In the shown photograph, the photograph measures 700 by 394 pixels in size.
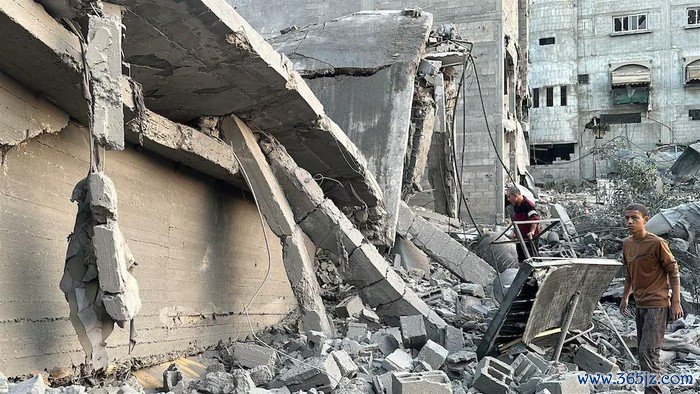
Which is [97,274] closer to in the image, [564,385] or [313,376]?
[313,376]

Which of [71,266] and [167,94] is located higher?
[167,94]

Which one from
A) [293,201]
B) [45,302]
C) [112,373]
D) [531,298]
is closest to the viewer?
[45,302]

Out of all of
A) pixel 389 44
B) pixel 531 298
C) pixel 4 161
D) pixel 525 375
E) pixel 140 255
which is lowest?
pixel 525 375

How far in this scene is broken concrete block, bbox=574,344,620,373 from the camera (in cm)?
596

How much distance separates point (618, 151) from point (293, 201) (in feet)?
85.4

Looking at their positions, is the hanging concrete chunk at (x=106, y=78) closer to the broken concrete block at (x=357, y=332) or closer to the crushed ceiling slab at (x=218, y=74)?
the crushed ceiling slab at (x=218, y=74)

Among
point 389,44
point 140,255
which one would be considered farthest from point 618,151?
point 140,255

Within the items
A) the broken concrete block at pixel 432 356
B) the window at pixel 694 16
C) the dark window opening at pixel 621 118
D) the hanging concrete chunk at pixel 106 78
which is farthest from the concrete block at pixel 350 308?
the window at pixel 694 16

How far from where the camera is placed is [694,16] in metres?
31.4

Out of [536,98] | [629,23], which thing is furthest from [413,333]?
[629,23]

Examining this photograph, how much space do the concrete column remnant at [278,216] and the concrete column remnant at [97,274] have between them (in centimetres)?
238

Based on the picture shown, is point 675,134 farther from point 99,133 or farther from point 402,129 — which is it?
point 99,133

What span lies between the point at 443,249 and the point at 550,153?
2524cm

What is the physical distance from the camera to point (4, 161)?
4273 millimetres
